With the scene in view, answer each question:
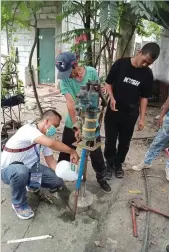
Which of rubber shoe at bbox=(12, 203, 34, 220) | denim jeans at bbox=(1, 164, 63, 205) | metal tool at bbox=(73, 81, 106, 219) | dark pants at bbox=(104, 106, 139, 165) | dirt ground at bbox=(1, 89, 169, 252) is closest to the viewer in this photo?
metal tool at bbox=(73, 81, 106, 219)

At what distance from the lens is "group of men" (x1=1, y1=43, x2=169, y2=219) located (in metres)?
2.40

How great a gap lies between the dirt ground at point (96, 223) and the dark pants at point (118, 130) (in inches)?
13.8

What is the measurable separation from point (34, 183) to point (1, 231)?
1.80ft

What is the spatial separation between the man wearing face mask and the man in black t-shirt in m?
0.81

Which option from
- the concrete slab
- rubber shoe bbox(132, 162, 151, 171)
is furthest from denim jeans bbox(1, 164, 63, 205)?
rubber shoe bbox(132, 162, 151, 171)

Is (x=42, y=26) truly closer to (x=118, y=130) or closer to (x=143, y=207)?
(x=118, y=130)

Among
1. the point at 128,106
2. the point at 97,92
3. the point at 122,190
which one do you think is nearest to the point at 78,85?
the point at 97,92

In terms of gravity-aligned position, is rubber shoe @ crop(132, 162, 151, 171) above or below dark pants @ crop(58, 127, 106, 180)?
below

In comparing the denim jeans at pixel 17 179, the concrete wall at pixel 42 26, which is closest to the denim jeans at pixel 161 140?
the denim jeans at pixel 17 179

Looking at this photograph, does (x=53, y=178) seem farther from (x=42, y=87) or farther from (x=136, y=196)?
(x=42, y=87)

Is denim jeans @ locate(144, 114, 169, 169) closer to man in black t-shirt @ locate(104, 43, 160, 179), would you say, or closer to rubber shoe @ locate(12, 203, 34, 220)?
man in black t-shirt @ locate(104, 43, 160, 179)

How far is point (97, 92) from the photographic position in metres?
2.20

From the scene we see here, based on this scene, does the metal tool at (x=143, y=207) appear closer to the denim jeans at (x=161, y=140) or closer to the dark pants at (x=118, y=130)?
the dark pants at (x=118, y=130)

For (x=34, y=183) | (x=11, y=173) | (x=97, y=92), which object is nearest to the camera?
(x=97, y=92)
